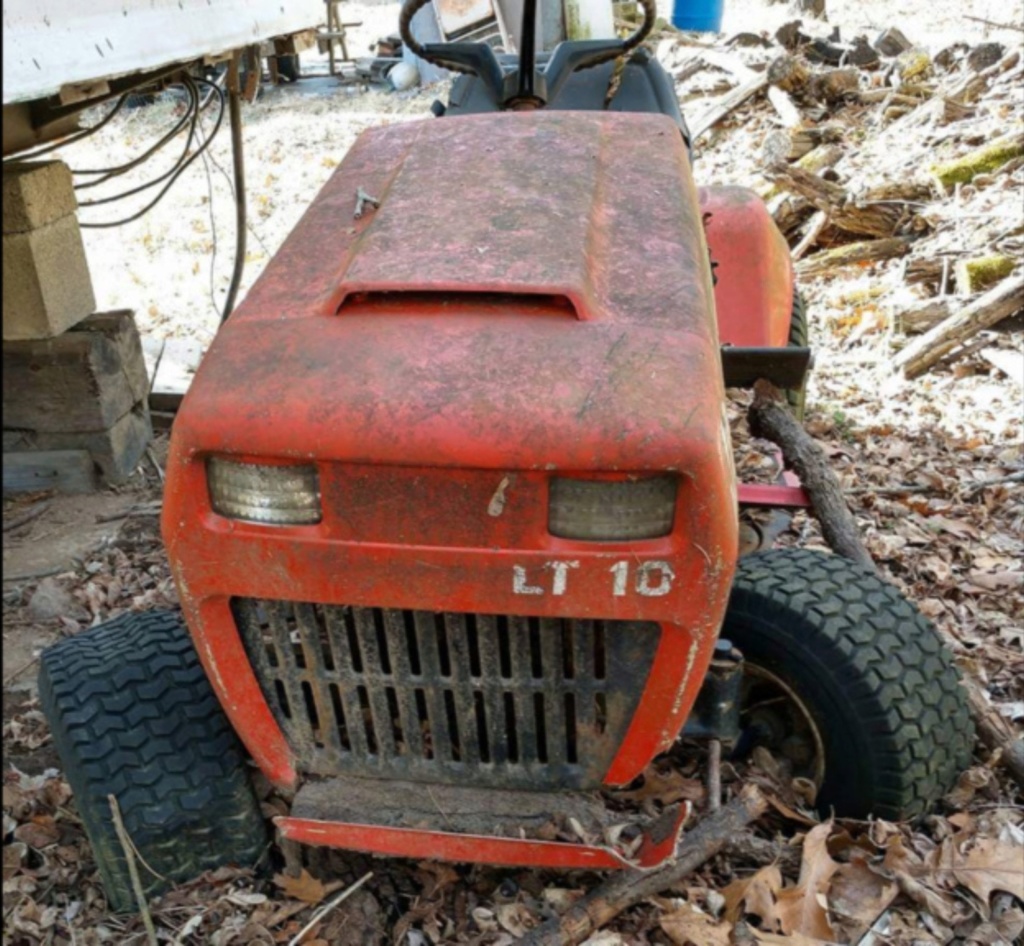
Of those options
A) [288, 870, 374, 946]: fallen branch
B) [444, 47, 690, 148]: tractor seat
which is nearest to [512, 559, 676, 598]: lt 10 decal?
[288, 870, 374, 946]: fallen branch

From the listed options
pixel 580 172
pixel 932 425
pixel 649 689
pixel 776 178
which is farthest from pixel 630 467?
pixel 776 178

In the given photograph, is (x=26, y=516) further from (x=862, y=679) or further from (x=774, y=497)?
(x=862, y=679)

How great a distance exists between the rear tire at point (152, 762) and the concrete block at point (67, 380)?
2.34 metres

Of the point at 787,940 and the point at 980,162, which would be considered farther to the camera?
the point at 980,162

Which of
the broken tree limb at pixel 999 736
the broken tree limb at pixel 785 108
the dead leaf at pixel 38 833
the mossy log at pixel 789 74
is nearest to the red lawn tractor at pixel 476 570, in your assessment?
the broken tree limb at pixel 999 736

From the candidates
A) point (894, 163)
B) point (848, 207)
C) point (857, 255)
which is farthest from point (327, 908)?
point (894, 163)

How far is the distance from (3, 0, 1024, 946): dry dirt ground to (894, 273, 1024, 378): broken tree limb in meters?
0.09

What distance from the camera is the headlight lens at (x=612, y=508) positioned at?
180 centimetres

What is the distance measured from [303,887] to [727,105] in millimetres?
8991

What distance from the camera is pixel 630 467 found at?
1742mm

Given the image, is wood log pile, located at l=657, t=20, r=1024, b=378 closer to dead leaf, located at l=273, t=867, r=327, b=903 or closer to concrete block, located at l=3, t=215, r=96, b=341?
concrete block, located at l=3, t=215, r=96, b=341

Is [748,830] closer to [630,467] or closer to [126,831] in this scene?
[630,467]

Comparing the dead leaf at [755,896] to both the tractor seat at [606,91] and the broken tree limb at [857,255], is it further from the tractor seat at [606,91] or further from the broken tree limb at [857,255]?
the broken tree limb at [857,255]

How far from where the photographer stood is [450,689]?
2.13 m
